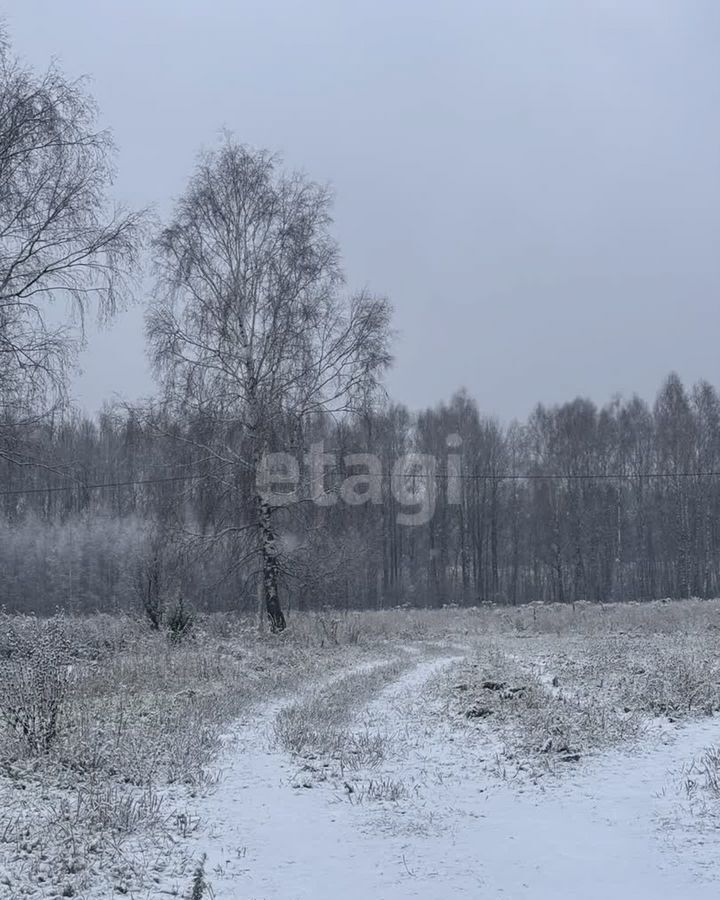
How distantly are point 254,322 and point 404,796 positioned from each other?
50.2 feet

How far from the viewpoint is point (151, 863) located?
4926 mm

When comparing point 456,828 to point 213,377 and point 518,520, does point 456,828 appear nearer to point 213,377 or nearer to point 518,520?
point 213,377

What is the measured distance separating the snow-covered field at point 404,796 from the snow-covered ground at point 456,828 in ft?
0.06

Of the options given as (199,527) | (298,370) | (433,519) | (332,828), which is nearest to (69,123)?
(298,370)

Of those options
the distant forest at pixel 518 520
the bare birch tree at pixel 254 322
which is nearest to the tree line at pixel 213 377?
the bare birch tree at pixel 254 322

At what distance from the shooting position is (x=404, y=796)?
6496 millimetres

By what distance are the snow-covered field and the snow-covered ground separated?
0.02 metres

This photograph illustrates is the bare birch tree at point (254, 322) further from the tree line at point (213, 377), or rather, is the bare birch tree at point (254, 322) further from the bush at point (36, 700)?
the bush at point (36, 700)

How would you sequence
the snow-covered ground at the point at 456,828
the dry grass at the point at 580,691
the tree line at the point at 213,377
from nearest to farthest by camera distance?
the snow-covered ground at the point at 456,828 < the dry grass at the point at 580,691 < the tree line at the point at 213,377

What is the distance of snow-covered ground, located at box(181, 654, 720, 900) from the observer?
4.68m

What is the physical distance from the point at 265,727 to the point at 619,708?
4.01 meters

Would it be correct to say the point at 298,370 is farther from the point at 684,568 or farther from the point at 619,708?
the point at 684,568

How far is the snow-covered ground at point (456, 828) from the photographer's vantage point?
4.68 metres

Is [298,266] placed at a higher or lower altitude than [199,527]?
higher
